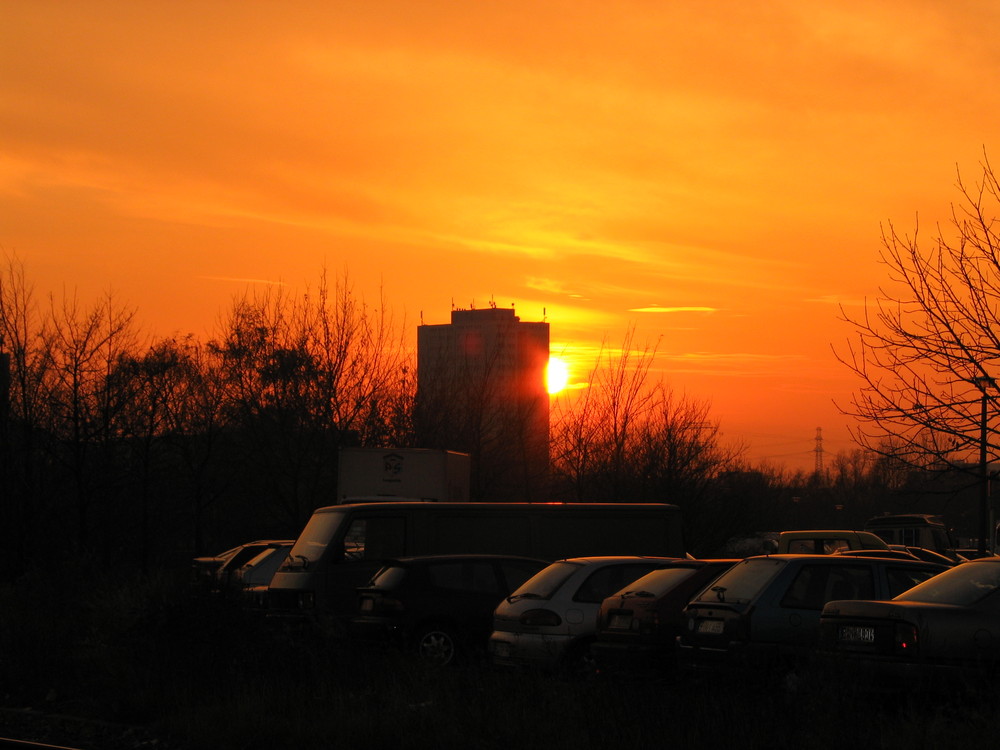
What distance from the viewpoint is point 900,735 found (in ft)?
25.4

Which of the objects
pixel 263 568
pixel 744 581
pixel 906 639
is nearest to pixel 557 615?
pixel 744 581

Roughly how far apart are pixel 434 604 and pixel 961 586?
7.07 metres

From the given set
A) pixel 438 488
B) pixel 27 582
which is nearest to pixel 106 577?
pixel 27 582

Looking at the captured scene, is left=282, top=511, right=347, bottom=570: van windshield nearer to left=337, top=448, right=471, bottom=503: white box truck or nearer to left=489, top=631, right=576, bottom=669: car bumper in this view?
left=489, top=631, right=576, bottom=669: car bumper

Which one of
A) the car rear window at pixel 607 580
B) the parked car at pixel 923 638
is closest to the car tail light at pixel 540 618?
the car rear window at pixel 607 580

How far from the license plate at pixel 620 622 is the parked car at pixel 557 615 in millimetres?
487

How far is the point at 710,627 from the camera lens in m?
10.8

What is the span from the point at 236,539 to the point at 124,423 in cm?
1233

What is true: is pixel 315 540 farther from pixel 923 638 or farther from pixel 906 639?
pixel 923 638

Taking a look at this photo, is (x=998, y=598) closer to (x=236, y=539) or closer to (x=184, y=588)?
(x=184, y=588)

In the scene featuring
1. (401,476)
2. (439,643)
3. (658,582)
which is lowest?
(439,643)

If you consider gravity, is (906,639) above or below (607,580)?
below

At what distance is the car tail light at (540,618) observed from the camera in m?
12.5


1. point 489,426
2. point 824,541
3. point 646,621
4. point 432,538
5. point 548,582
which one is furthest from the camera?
point 489,426
